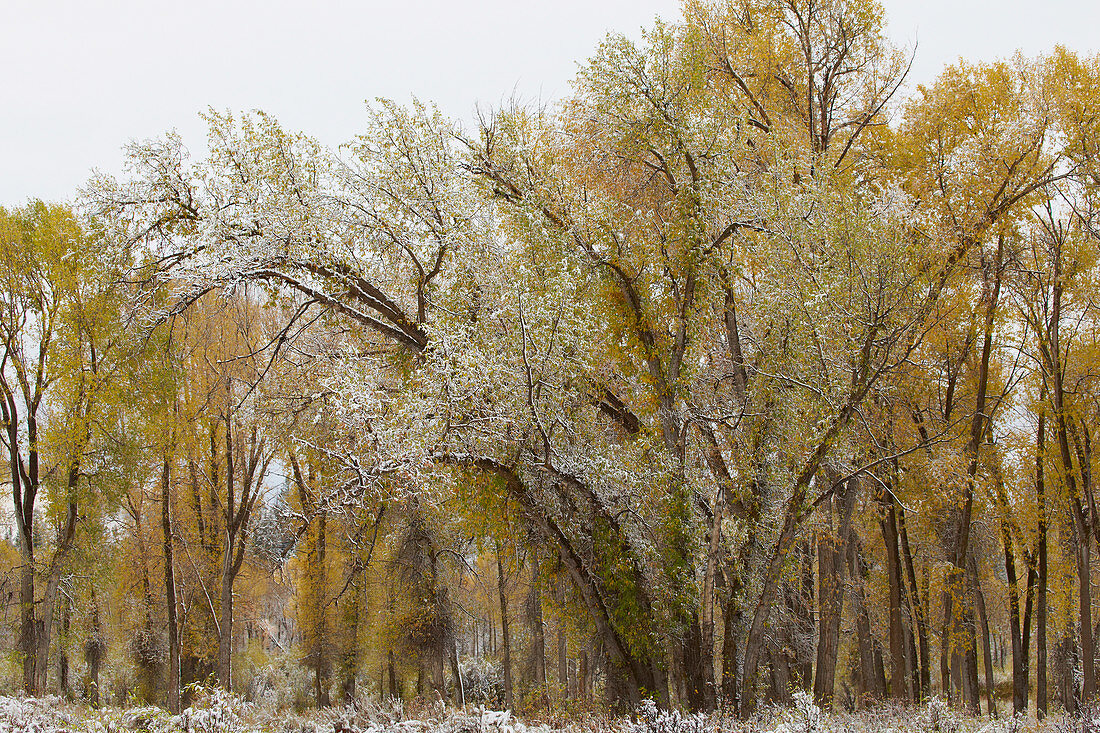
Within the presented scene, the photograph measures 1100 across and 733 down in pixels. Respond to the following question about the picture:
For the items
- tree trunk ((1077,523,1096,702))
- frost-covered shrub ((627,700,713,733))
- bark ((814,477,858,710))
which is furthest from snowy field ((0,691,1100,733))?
tree trunk ((1077,523,1096,702))

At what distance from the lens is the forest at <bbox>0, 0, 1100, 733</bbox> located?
8414 mm

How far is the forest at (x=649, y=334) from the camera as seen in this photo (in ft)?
27.6

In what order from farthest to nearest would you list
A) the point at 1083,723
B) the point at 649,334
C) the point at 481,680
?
the point at 481,680 → the point at 649,334 → the point at 1083,723

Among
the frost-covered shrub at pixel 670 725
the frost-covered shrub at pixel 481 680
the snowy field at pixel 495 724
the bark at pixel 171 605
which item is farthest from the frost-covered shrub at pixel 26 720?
the frost-covered shrub at pixel 481 680

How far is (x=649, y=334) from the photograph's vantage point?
1010 centimetres

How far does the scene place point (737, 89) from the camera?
1301 cm

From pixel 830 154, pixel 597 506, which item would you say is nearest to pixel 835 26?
pixel 830 154

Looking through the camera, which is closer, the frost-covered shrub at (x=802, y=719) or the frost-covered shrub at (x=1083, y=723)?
the frost-covered shrub at (x=802, y=719)

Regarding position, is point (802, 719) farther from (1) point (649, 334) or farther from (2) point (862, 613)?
(2) point (862, 613)

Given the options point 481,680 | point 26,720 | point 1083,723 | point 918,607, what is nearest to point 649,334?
point 1083,723

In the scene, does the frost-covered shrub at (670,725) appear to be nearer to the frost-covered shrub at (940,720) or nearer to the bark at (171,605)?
the frost-covered shrub at (940,720)

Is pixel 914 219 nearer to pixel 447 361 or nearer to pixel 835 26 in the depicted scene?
pixel 835 26

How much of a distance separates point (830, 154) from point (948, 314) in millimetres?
3688

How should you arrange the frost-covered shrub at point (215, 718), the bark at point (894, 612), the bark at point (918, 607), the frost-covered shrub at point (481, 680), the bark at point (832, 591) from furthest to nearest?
the frost-covered shrub at point (481, 680) < the bark at point (918, 607) < the bark at point (894, 612) < the bark at point (832, 591) < the frost-covered shrub at point (215, 718)
